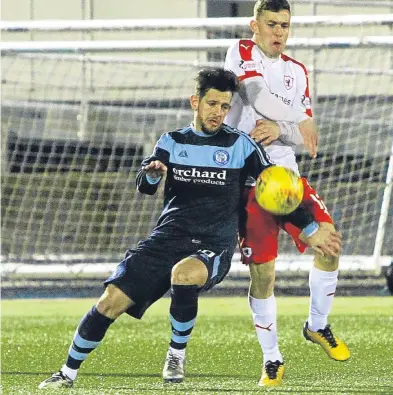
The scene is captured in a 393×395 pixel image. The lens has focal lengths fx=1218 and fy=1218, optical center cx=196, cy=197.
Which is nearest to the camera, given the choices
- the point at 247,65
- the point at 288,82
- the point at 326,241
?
the point at 326,241

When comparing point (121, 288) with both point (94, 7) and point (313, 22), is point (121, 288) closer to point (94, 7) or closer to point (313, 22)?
point (313, 22)

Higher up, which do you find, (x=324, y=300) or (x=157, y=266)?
(x=157, y=266)

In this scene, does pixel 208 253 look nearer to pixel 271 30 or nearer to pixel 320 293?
pixel 320 293

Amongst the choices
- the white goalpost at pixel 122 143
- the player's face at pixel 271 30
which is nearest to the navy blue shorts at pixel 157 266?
the player's face at pixel 271 30

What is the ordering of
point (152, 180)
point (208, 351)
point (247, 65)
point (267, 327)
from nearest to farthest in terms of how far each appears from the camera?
point (152, 180)
point (267, 327)
point (247, 65)
point (208, 351)

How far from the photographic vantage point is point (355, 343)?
812cm

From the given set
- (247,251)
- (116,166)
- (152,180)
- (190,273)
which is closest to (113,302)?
(190,273)

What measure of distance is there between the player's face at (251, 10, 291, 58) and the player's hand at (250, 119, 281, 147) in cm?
42

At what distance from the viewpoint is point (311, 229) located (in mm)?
6152

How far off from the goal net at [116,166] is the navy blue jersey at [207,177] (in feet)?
17.8

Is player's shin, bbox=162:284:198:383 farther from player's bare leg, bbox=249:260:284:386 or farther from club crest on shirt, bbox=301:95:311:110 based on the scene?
club crest on shirt, bbox=301:95:311:110

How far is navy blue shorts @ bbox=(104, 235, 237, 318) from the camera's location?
6.08 m

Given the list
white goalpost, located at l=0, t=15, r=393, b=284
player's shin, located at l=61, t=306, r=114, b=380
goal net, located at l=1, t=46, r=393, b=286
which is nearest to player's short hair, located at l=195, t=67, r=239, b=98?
player's shin, located at l=61, t=306, r=114, b=380

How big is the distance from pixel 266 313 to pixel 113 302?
846 mm
